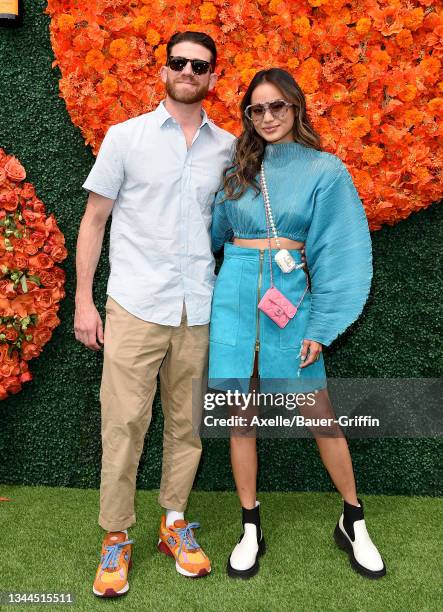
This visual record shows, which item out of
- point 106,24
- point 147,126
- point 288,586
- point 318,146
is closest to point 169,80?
point 147,126

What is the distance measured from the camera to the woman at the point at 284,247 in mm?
2475

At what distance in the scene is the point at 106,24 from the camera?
3193mm

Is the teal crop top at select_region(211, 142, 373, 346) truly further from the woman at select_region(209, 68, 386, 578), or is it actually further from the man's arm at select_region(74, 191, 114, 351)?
the man's arm at select_region(74, 191, 114, 351)

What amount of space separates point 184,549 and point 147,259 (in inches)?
49.3

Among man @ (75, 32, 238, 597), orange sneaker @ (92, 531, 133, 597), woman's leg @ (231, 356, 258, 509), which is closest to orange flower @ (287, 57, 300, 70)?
man @ (75, 32, 238, 597)

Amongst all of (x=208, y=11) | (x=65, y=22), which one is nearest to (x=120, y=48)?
(x=65, y=22)

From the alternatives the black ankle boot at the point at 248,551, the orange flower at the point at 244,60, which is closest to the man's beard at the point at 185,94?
the orange flower at the point at 244,60

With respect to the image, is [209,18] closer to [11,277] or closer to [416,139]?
[416,139]

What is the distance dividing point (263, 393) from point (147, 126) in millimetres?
1189

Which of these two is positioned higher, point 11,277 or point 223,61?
point 223,61

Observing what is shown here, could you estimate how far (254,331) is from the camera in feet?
8.26

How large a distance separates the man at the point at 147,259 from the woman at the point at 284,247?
0.37 feet

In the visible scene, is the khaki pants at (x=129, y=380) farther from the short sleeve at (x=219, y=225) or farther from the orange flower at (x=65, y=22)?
the orange flower at (x=65, y=22)

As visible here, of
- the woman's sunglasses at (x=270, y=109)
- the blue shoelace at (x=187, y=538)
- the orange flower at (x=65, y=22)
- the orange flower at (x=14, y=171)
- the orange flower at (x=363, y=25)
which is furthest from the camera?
the orange flower at (x=14, y=171)
